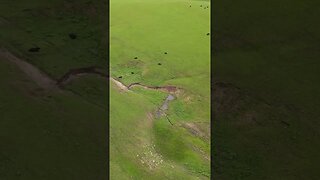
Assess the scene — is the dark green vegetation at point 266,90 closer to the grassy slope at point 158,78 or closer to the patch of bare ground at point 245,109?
the patch of bare ground at point 245,109
